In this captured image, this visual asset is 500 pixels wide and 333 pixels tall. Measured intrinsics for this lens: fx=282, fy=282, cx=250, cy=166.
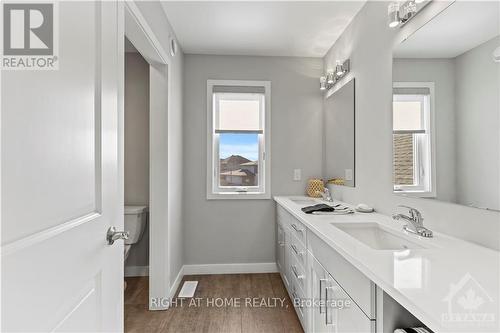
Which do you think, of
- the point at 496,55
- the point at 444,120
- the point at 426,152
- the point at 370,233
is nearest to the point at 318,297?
the point at 370,233

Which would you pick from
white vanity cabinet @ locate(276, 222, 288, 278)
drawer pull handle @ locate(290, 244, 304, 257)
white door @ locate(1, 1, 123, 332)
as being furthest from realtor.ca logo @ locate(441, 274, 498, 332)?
white vanity cabinet @ locate(276, 222, 288, 278)

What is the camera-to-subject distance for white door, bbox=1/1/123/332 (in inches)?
23.0

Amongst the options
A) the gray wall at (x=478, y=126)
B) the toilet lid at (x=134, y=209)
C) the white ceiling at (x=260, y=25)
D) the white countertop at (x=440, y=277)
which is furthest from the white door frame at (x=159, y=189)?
the gray wall at (x=478, y=126)

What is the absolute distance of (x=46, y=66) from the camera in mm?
693

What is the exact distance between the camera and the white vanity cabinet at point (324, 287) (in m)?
1.09

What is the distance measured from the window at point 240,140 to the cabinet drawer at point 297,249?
951mm

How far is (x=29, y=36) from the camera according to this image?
67 centimetres

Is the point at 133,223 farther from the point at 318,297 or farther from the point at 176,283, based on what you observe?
the point at 318,297

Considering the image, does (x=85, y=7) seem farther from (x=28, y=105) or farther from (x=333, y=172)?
(x=333, y=172)

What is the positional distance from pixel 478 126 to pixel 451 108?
6.9 inches

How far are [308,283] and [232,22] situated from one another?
2.25 metres

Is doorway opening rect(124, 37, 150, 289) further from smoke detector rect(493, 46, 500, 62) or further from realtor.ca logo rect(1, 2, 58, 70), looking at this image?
smoke detector rect(493, 46, 500, 62)

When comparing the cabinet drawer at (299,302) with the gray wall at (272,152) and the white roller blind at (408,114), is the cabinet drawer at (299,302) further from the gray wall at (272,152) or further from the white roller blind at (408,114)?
the white roller blind at (408,114)

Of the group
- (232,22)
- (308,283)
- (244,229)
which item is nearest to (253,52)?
(232,22)
